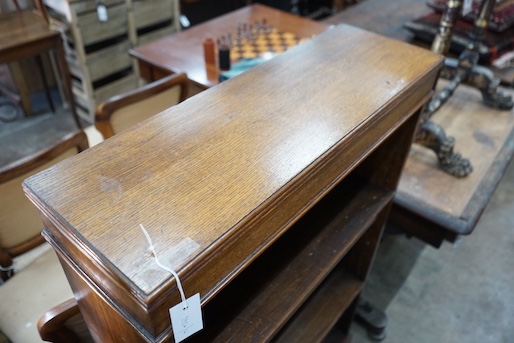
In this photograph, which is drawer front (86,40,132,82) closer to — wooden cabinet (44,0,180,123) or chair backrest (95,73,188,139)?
wooden cabinet (44,0,180,123)

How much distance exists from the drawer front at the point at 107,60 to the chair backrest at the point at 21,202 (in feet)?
4.79

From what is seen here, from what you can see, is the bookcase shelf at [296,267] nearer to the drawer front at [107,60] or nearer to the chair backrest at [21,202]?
the chair backrest at [21,202]

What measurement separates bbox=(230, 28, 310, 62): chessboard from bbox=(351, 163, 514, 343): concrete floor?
3.58 ft

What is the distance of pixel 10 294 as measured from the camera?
1285 millimetres

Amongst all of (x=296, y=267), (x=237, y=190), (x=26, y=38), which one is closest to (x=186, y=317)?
(x=237, y=190)

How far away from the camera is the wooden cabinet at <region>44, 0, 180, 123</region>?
7.86ft

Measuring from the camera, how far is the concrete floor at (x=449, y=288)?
5.70 ft

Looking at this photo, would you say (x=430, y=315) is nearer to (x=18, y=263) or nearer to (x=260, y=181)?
(x=260, y=181)

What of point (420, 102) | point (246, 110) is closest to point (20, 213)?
point (246, 110)

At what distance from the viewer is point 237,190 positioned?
638 mm

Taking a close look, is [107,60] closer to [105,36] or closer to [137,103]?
[105,36]

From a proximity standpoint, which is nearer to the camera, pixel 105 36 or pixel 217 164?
pixel 217 164

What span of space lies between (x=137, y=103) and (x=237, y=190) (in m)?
1.02

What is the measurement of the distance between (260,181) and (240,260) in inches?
4.9
